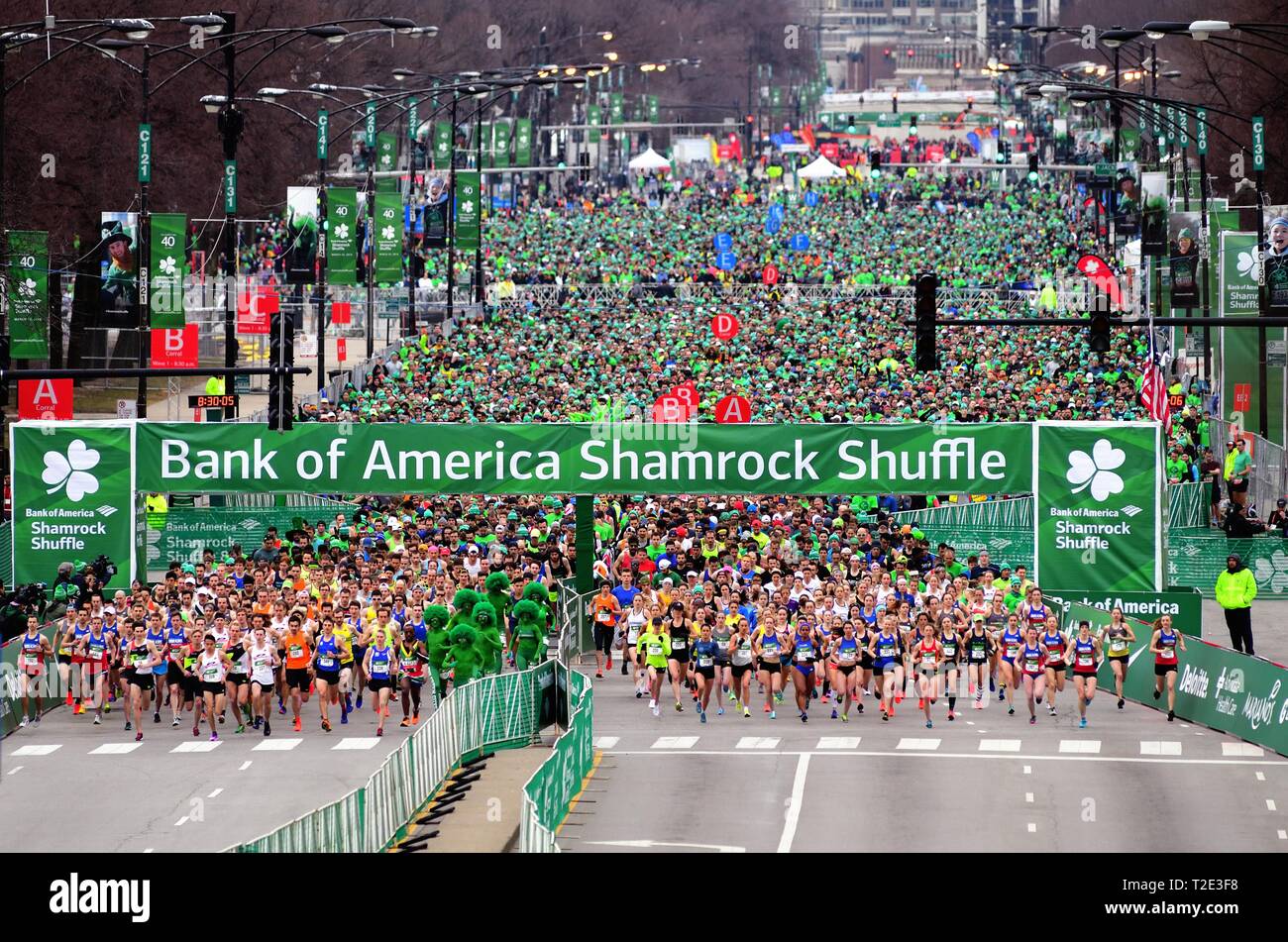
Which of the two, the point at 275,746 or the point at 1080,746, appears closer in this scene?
Result: the point at 1080,746

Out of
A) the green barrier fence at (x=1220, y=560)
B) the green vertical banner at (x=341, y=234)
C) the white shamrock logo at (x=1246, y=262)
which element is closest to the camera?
the green barrier fence at (x=1220, y=560)

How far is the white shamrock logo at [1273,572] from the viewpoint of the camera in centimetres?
3709

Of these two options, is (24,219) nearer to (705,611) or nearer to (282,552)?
(282,552)

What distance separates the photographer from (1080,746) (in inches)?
957

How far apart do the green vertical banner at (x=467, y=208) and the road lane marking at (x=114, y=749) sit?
125 ft

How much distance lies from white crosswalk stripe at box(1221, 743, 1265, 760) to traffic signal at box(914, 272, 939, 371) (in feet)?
20.5

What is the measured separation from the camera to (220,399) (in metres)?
32.4

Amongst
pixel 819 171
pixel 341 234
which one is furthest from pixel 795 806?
pixel 819 171

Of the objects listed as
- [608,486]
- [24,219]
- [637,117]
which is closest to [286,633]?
[608,486]

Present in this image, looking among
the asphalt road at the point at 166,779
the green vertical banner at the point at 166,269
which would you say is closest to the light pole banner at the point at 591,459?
the asphalt road at the point at 166,779

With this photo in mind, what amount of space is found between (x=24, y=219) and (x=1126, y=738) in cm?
3617

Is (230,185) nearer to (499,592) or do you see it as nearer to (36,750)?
(499,592)

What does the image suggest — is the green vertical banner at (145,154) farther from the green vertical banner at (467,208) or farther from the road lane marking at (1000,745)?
the green vertical banner at (467,208)

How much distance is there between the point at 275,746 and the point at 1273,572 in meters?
18.4
